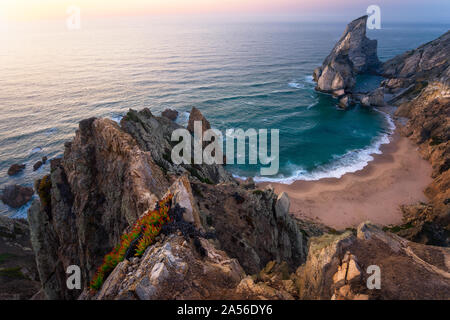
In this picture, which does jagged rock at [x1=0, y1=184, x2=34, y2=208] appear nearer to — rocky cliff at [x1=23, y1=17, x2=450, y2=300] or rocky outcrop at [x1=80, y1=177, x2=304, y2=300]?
rocky cliff at [x1=23, y1=17, x2=450, y2=300]

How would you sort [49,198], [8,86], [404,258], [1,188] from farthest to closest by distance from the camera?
[8,86] < [1,188] < [49,198] < [404,258]

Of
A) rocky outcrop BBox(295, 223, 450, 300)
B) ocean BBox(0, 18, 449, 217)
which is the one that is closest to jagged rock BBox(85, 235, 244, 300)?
rocky outcrop BBox(295, 223, 450, 300)

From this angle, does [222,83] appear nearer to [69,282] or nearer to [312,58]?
[312,58]

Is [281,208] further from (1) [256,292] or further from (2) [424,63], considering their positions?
(2) [424,63]

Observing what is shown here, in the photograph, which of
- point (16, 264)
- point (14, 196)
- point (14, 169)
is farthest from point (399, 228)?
point (14, 169)

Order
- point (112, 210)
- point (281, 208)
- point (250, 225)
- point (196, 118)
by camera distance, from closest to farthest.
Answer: point (112, 210) → point (250, 225) → point (281, 208) → point (196, 118)

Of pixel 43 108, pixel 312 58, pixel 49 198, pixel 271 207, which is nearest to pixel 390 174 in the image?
pixel 271 207

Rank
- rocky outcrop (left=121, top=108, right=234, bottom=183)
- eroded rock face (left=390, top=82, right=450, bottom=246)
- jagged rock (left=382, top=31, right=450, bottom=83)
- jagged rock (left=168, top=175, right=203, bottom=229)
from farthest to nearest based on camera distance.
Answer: jagged rock (left=382, top=31, right=450, bottom=83)
eroded rock face (left=390, top=82, right=450, bottom=246)
rocky outcrop (left=121, top=108, right=234, bottom=183)
jagged rock (left=168, top=175, right=203, bottom=229)
